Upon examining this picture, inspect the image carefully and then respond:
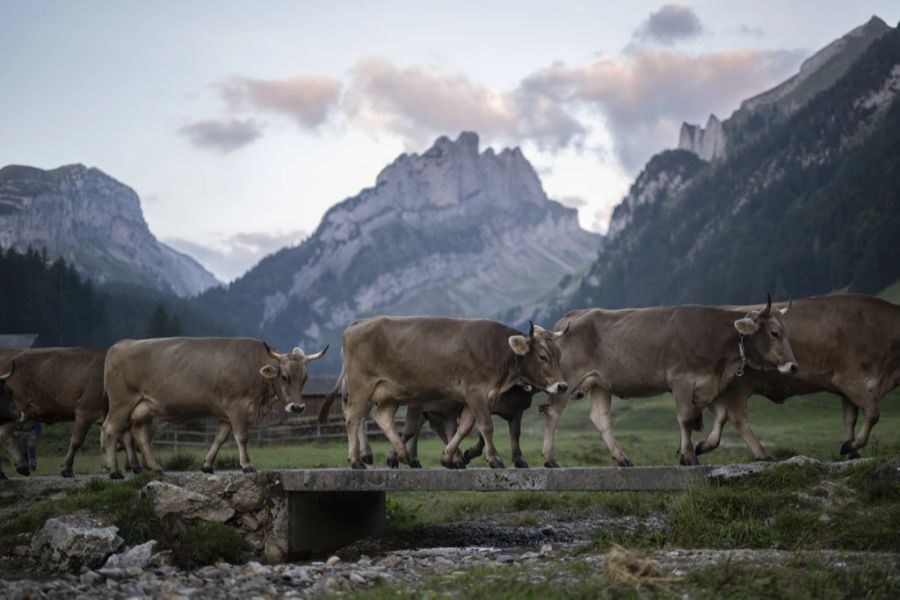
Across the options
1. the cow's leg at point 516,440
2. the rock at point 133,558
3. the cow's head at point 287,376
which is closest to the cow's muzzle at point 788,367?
the cow's leg at point 516,440

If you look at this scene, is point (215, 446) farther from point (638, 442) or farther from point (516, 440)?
point (638, 442)

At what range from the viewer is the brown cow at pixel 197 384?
20.8m

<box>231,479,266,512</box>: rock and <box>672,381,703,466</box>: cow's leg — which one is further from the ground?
<box>672,381,703,466</box>: cow's leg

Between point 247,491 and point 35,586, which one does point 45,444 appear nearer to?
point 247,491

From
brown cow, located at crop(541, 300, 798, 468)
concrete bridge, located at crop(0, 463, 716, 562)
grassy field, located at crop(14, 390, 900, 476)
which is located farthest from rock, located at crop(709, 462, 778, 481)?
grassy field, located at crop(14, 390, 900, 476)

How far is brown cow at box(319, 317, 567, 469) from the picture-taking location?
1847 cm

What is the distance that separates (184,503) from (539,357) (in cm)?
654

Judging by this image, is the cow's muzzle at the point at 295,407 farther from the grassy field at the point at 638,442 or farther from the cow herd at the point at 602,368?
the grassy field at the point at 638,442

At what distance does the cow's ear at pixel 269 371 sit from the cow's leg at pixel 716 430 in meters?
8.14

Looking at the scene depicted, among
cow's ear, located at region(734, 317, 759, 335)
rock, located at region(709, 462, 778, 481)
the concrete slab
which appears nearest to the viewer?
rock, located at region(709, 462, 778, 481)

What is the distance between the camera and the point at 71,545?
16.2 m

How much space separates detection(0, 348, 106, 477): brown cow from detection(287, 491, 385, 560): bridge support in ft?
22.2

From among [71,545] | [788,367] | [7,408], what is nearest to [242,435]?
[71,545]

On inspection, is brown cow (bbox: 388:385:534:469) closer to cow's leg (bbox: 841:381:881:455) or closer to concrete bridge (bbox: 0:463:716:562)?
concrete bridge (bbox: 0:463:716:562)
